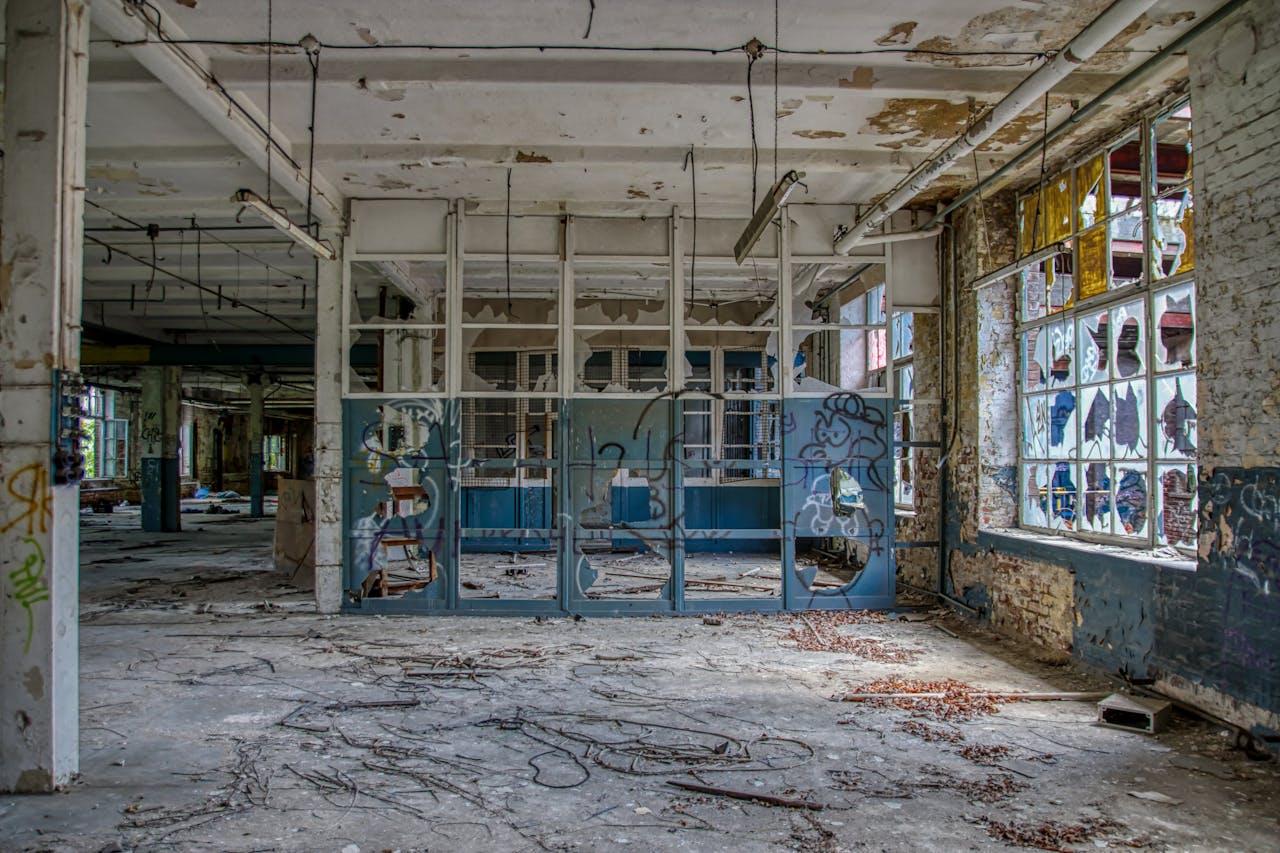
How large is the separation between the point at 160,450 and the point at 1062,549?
47.9ft

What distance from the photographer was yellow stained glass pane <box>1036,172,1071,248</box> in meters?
5.67

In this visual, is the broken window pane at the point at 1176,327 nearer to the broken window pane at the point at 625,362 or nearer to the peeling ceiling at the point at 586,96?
the peeling ceiling at the point at 586,96

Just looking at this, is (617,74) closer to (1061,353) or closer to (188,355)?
(1061,353)

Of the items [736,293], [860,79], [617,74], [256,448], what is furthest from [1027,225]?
[256,448]

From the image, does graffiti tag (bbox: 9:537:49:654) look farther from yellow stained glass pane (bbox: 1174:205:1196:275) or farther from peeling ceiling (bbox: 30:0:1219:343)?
yellow stained glass pane (bbox: 1174:205:1196:275)

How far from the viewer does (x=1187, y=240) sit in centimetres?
444

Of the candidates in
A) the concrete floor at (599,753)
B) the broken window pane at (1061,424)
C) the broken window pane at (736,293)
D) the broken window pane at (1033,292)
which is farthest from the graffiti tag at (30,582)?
the broken window pane at (736,293)

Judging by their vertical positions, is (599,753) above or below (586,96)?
below

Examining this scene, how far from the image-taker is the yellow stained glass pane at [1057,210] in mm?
5668

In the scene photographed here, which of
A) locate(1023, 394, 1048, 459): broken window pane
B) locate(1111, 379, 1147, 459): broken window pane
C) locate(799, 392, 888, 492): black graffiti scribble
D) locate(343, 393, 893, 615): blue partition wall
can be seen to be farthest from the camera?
locate(799, 392, 888, 492): black graffiti scribble

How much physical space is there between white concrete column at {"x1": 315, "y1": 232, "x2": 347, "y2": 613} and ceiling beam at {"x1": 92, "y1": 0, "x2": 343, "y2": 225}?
1.01 m

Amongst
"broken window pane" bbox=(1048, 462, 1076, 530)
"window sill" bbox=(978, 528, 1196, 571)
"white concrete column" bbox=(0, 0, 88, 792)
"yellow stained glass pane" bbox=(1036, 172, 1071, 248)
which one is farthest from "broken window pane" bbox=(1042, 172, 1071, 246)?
"white concrete column" bbox=(0, 0, 88, 792)

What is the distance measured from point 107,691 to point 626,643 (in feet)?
10.6

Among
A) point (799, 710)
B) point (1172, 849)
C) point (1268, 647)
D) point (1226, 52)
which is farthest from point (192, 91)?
point (1268, 647)
